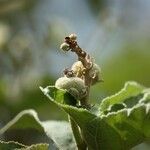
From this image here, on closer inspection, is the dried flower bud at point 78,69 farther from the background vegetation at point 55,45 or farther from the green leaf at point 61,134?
the background vegetation at point 55,45

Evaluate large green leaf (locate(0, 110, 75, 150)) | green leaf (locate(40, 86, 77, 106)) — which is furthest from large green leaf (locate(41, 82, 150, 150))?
large green leaf (locate(0, 110, 75, 150))

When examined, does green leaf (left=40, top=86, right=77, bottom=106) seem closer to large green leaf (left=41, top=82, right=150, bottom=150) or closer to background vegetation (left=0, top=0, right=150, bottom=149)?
large green leaf (left=41, top=82, right=150, bottom=150)

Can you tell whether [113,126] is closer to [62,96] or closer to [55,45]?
[62,96]

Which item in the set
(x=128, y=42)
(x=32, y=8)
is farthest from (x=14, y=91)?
(x=128, y=42)

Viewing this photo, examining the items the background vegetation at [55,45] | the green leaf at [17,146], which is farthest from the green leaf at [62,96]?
the background vegetation at [55,45]

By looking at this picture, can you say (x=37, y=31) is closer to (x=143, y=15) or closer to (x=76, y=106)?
(x=143, y=15)

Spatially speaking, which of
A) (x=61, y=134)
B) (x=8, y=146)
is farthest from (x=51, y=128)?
Result: (x=8, y=146)
